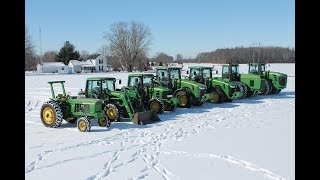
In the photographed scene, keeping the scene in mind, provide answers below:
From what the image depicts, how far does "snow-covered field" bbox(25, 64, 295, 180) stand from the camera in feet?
23.0

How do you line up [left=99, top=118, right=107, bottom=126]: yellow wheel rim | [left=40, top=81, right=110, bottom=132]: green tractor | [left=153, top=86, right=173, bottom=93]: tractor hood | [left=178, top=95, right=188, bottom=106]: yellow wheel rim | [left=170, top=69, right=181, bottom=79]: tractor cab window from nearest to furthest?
[left=40, top=81, right=110, bottom=132]: green tractor < [left=99, top=118, right=107, bottom=126]: yellow wheel rim < [left=153, top=86, right=173, bottom=93]: tractor hood < [left=178, top=95, right=188, bottom=106]: yellow wheel rim < [left=170, top=69, right=181, bottom=79]: tractor cab window

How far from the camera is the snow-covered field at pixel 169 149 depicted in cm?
700

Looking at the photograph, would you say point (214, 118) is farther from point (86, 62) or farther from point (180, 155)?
point (86, 62)

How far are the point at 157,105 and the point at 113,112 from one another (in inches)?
111

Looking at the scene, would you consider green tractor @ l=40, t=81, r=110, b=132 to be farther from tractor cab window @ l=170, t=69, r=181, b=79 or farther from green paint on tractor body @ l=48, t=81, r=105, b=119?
tractor cab window @ l=170, t=69, r=181, b=79

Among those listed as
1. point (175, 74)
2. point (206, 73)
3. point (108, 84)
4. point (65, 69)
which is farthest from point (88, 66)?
point (108, 84)

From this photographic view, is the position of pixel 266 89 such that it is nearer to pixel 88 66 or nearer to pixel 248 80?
pixel 248 80

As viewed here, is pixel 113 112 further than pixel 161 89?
No

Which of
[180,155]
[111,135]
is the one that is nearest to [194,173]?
[180,155]

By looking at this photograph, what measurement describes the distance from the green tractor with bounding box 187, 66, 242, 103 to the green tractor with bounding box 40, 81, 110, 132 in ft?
27.3

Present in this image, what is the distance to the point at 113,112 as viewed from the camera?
41.2 feet

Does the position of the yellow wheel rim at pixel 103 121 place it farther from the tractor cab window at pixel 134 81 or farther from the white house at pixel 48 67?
the white house at pixel 48 67

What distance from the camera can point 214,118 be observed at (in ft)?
46.1

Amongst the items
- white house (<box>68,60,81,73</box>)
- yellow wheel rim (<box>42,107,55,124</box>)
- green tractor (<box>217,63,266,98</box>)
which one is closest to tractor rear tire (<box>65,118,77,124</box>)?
yellow wheel rim (<box>42,107,55,124</box>)
